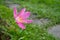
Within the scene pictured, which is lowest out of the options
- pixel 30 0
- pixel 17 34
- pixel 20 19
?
pixel 30 0

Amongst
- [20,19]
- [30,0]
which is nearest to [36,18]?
[30,0]

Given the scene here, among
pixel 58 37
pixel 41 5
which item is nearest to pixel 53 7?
pixel 41 5

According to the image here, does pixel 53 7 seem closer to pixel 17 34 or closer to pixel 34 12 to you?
pixel 34 12

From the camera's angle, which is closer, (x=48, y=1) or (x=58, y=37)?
(x=58, y=37)

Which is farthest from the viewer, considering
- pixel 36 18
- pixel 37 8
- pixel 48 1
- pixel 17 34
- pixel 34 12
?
pixel 48 1

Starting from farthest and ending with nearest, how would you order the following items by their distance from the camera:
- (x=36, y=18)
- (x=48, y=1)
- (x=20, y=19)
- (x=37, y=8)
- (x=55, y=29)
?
(x=48, y=1) < (x=37, y=8) < (x=36, y=18) < (x=55, y=29) < (x=20, y=19)

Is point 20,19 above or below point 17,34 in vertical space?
above
